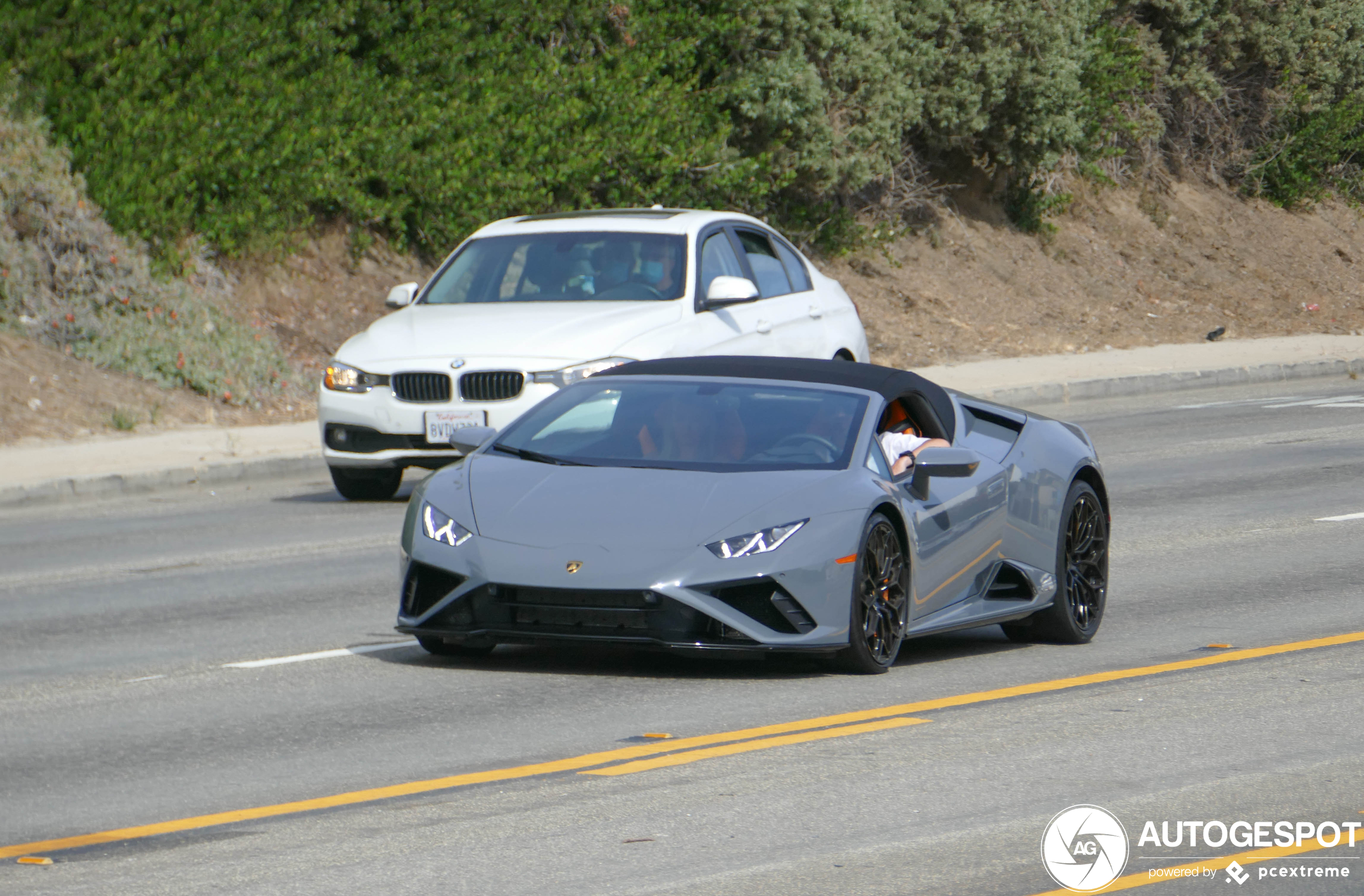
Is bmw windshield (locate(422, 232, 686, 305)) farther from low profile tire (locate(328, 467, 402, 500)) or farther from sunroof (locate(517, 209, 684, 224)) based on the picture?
low profile tire (locate(328, 467, 402, 500))

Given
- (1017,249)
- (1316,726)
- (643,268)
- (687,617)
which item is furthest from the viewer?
(1017,249)

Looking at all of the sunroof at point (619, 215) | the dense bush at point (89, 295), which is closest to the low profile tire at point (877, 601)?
the sunroof at point (619, 215)

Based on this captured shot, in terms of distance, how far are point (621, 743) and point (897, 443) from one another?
243 cm

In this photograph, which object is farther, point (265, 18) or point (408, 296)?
point (265, 18)

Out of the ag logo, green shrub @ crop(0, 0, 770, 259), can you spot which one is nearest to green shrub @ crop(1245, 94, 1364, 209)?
green shrub @ crop(0, 0, 770, 259)

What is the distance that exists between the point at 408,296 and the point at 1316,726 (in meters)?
9.19

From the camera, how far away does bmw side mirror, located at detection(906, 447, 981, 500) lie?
802 cm

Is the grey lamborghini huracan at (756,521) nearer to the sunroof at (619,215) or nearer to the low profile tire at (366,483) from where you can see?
the low profile tire at (366,483)

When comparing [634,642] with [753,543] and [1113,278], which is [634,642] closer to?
[753,543]

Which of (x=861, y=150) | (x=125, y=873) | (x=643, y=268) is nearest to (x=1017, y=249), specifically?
(x=861, y=150)

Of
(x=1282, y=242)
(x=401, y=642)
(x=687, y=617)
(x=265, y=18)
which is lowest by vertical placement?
(x=1282, y=242)

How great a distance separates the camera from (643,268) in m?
14.5

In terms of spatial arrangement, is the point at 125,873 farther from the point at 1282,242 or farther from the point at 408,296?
the point at 1282,242

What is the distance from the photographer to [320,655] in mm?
8516
